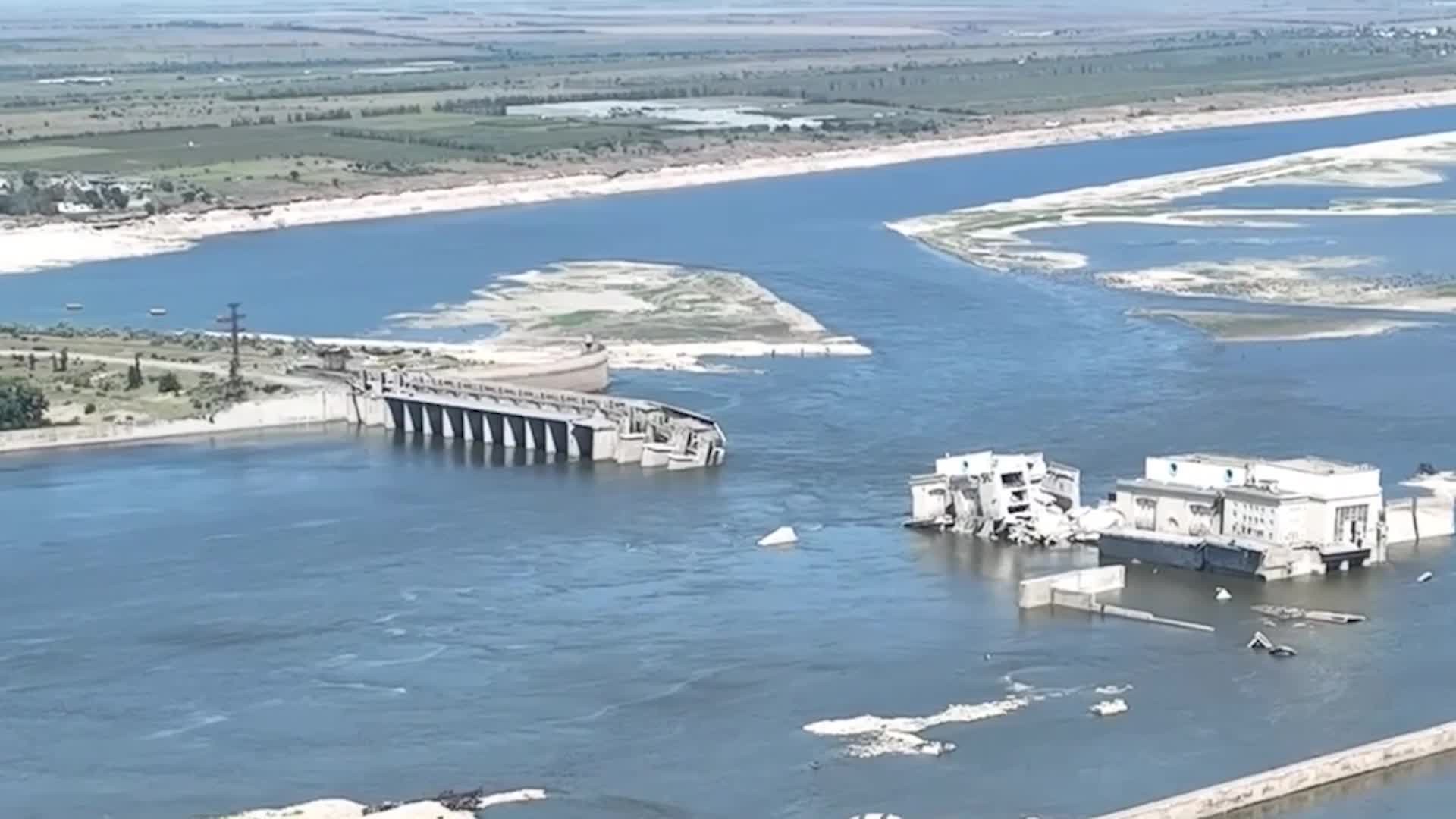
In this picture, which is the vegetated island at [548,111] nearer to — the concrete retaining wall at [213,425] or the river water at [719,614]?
the concrete retaining wall at [213,425]

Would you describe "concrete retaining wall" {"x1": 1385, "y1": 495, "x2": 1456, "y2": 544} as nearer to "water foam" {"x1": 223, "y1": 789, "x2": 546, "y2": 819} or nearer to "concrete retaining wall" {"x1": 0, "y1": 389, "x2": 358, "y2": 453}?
"water foam" {"x1": 223, "y1": 789, "x2": 546, "y2": 819}

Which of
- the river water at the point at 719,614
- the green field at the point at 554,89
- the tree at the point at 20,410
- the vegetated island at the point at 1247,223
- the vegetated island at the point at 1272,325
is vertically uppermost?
the green field at the point at 554,89

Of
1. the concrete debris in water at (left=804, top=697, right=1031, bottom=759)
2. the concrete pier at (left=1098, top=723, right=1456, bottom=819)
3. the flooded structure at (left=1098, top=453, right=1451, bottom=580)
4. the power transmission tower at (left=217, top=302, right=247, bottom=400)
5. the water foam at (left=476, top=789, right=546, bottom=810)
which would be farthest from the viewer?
the power transmission tower at (left=217, top=302, right=247, bottom=400)

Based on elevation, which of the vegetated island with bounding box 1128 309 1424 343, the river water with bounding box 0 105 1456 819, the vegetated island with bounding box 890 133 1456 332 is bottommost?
the river water with bounding box 0 105 1456 819

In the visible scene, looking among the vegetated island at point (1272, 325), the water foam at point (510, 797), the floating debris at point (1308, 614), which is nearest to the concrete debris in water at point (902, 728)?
the water foam at point (510, 797)

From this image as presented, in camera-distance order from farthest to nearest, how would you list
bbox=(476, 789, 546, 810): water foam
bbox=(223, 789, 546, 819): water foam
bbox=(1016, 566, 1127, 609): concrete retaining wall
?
1. bbox=(1016, 566, 1127, 609): concrete retaining wall
2. bbox=(476, 789, 546, 810): water foam
3. bbox=(223, 789, 546, 819): water foam

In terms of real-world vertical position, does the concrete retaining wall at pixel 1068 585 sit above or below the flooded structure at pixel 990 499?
below

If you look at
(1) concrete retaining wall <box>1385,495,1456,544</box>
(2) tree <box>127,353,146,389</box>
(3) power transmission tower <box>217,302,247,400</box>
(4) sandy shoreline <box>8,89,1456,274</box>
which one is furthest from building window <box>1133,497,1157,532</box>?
(4) sandy shoreline <box>8,89,1456,274</box>

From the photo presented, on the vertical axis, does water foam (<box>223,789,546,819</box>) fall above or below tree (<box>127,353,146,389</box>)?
below
